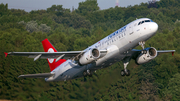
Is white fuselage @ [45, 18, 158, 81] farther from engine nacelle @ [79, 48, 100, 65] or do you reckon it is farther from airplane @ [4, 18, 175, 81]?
engine nacelle @ [79, 48, 100, 65]

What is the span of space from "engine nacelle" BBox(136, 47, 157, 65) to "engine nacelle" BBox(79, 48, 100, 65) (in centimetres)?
691

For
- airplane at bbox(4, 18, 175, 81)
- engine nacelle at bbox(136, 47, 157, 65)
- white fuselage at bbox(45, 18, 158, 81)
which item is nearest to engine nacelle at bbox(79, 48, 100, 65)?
airplane at bbox(4, 18, 175, 81)

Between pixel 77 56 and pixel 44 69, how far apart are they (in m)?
19.1

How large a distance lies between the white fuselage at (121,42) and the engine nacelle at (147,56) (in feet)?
12.0

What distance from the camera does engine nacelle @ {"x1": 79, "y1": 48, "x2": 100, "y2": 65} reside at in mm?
40125

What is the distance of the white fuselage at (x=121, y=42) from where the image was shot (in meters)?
38.2

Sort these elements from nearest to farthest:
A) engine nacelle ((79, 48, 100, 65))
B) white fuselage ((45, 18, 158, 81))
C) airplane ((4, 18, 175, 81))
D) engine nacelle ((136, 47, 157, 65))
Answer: white fuselage ((45, 18, 158, 81))
airplane ((4, 18, 175, 81))
engine nacelle ((79, 48, 100, 65))
engine nacelle ((136, 47, 157, 65))

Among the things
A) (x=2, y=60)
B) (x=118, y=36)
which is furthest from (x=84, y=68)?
(x=2, y=60)

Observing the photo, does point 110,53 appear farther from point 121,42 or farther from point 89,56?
point 89,56

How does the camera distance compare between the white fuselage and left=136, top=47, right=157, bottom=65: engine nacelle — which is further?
left=136, top=47, right=157, bottom=65: engine nacelle

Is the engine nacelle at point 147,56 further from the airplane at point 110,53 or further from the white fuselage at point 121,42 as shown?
the white fuselage at point 121,42

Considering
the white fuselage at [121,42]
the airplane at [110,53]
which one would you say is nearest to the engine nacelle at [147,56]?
the airplane at [110,53]

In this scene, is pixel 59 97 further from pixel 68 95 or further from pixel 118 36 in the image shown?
pixel 118 36

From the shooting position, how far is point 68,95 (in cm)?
5388
